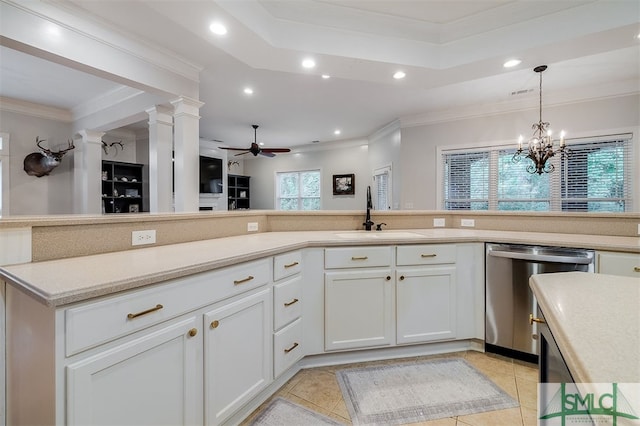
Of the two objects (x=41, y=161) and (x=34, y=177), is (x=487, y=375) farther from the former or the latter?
(x=34, y=177)

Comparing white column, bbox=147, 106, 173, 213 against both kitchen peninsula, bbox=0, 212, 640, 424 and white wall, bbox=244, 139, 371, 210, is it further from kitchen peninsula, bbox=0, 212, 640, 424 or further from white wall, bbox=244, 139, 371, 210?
white wall, bbox=244, 139, 371, 210

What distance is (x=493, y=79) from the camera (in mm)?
3635

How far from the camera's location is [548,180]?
4250 millimetres

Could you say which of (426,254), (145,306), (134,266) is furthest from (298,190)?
(145,306)

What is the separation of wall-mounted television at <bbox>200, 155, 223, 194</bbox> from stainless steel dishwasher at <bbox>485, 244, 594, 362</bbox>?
20.3 feet

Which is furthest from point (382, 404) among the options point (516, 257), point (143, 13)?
point (143, 13)

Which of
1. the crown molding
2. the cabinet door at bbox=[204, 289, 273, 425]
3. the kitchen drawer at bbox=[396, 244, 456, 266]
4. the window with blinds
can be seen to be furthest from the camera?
the crown molding

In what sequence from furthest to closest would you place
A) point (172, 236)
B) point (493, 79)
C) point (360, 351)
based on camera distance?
1. point (493, 79)
2. point (360, 351)
3. point (172, 236)

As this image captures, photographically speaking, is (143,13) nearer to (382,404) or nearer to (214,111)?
(214,111)

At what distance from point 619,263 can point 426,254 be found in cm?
116

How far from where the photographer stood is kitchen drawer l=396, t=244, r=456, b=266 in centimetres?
216

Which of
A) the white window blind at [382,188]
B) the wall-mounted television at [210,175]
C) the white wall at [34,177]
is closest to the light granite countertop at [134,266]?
the white window blind at [382,188]

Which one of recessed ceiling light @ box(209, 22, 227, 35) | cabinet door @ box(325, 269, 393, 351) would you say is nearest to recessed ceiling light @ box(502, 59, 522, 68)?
cabinet door @ box(325, 269, 393, 351)

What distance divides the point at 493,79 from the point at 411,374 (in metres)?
3.56
